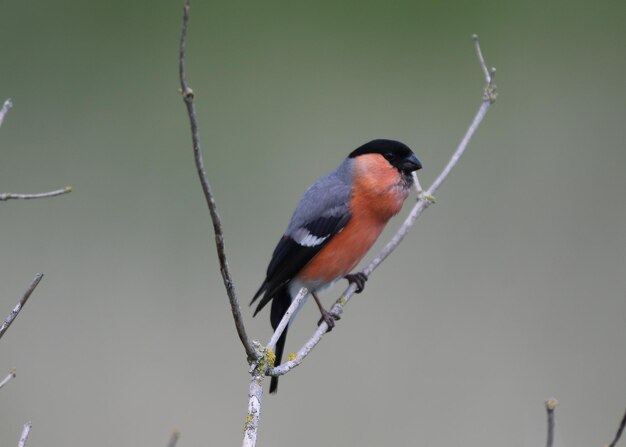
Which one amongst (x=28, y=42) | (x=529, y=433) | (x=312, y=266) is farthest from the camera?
(x=28, y=42)

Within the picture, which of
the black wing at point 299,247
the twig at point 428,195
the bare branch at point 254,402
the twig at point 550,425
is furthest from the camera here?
the black wing at point 299,247

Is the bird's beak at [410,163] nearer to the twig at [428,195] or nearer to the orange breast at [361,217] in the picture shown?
the orange breast at [361,217]

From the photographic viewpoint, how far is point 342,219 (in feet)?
6.56

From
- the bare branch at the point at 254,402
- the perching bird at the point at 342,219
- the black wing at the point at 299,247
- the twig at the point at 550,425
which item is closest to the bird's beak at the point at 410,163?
the perching bird at the point at 342,219

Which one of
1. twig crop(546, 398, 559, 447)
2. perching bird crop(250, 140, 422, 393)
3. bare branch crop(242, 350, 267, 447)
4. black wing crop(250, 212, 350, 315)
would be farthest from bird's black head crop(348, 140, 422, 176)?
twig crop(546, 398, 559, 447)

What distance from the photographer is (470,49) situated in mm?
2906

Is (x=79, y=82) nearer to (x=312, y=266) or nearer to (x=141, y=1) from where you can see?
(x=141, y=1)

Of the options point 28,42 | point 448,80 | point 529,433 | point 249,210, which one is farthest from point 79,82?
point 529,433

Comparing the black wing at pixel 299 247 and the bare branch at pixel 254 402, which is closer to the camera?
the bare branch at pixel 254 402

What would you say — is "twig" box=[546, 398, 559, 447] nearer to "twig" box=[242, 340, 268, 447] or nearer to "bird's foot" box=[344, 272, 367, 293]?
"twig" box=[242, 340, 268, 447]

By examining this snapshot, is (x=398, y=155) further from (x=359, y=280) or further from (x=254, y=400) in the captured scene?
(x=254, y=400)

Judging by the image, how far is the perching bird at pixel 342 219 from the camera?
6.46 feet

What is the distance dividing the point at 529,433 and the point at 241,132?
81.0 inches

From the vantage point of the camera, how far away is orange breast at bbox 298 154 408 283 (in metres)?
1.99
